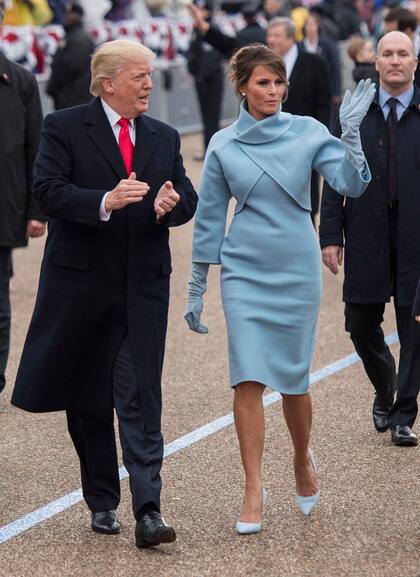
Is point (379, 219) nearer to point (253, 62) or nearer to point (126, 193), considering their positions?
point (253, 62)

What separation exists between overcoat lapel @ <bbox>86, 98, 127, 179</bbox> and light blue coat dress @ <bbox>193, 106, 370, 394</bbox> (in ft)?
1.31

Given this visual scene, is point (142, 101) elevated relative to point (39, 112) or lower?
elevated

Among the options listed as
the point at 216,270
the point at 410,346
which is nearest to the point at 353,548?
the point at 410,346

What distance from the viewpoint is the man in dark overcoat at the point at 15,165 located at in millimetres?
7625

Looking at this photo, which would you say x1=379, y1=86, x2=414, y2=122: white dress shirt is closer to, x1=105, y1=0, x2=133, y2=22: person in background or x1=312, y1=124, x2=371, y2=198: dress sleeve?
x1=312, y1=124, x2=371, y2=198: dress sleeve

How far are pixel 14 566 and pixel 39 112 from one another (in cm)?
317

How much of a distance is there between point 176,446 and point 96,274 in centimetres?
155

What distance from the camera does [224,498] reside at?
593cm

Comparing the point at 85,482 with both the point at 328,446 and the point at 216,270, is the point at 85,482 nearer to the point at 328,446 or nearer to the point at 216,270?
the point at 328,446

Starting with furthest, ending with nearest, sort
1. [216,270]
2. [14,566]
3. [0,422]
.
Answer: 1. [216,270]
2. [0,422]
3. [14,566]

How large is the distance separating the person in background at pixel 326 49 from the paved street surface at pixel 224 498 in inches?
308

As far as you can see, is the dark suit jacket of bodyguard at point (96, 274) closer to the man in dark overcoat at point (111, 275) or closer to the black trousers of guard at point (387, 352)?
the man in dark overcoat at point (111, 275)

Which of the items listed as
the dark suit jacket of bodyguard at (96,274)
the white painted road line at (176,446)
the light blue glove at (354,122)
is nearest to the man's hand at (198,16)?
the white painted road line at (176,446)

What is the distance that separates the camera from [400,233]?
659 centimetres
